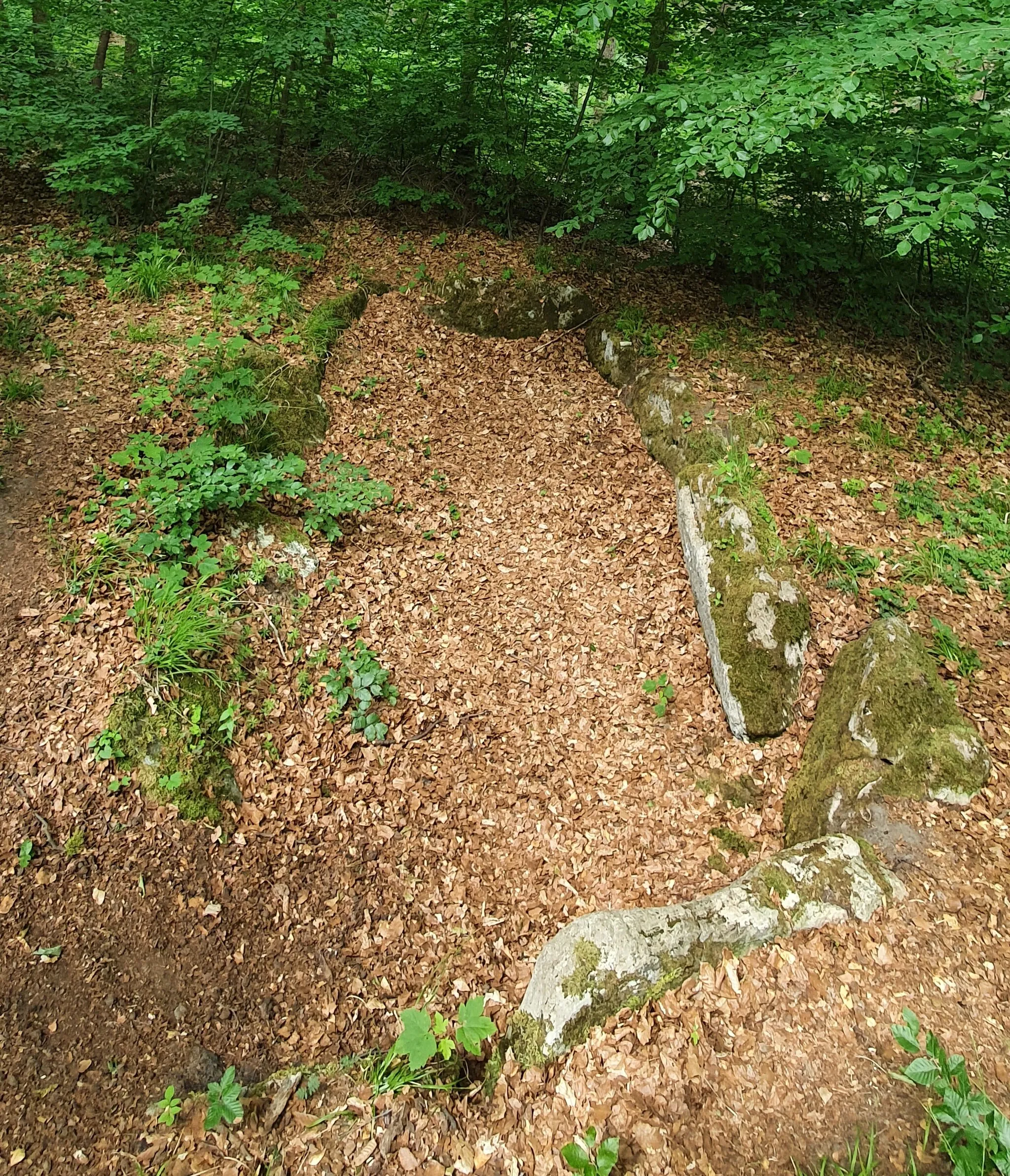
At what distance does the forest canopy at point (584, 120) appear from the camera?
4.63 metres

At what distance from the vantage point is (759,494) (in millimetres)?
5258

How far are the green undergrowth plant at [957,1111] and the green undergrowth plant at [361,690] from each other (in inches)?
130

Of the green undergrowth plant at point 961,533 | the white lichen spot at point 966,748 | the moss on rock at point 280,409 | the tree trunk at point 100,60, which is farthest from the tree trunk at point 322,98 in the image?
the white lichen spot at point 966,748

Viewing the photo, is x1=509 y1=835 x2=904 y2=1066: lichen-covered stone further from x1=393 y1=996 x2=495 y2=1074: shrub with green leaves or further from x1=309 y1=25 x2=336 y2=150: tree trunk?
x1=309 y1=25 x2=336 y2=150: tree trunk

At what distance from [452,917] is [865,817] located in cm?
243

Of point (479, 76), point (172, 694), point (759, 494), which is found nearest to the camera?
point (172, 694)

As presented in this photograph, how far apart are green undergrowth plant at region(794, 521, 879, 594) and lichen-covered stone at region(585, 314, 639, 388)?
10.1 ft

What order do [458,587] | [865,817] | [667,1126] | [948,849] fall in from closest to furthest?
[667,1126] → [948,849] → [865,817] → [458,587]

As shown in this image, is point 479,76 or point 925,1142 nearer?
point 925,1142

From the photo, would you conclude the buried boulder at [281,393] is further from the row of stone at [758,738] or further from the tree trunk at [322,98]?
the row of stone at [758,738]

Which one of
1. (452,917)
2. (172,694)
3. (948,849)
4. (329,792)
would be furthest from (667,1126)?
(172,694)

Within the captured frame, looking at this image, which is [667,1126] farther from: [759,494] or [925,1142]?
[759,494]

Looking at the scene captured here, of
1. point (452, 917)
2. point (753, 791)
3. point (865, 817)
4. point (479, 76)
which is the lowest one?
point (452, 917)

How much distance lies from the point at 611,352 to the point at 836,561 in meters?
3.82
